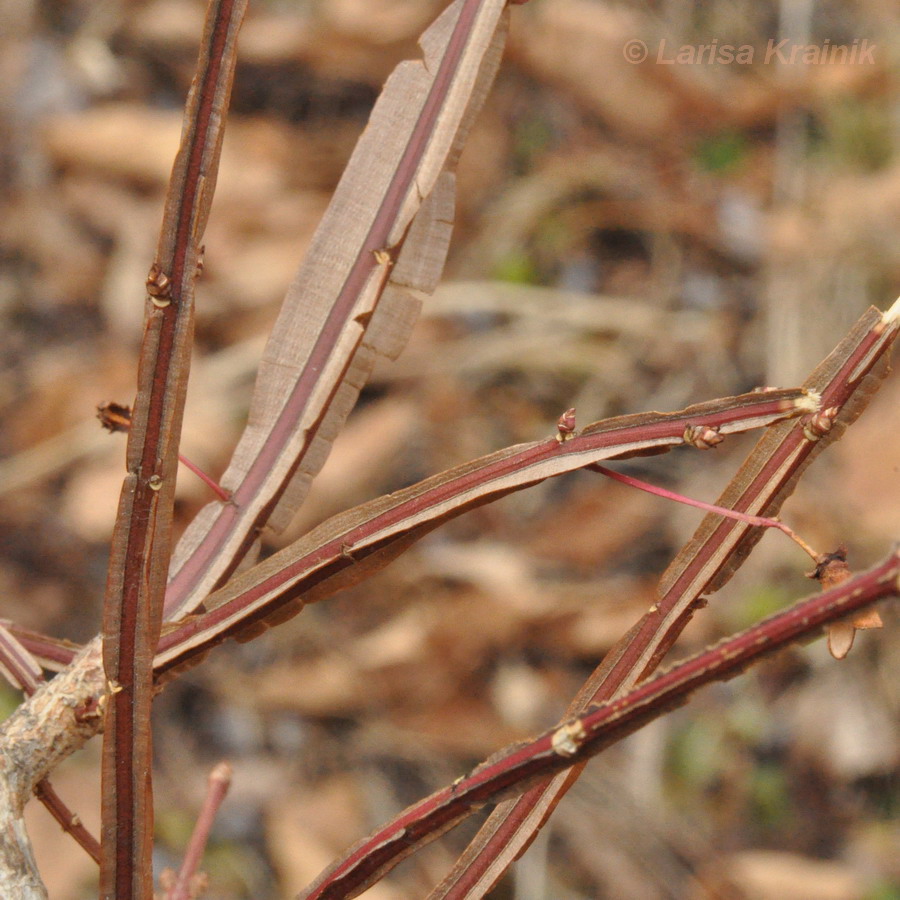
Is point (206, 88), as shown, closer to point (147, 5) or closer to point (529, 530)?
point (529, 530)

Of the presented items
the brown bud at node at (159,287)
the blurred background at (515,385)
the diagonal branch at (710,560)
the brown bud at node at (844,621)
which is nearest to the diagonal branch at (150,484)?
the brown bud at node at (159,287)

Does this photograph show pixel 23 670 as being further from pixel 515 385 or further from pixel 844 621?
pixel 515 385

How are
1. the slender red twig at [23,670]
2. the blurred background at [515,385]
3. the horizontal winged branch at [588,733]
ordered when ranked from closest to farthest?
1. the horizontal winged branch at [588,733]
2. the slender red twig at [23,670]
3. the blurred background at [515,385]

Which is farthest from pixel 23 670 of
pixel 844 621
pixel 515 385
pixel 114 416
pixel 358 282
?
pixel 515 385

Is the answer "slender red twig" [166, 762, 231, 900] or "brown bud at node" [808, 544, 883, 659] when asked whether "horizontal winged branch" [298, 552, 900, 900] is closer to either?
"brown bud at node" [808, 544, 883, 659]

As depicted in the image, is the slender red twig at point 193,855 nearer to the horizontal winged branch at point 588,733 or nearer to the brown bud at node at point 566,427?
the horizontal winged branch at point 588,733

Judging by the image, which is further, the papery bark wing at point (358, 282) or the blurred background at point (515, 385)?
the blurred background at point (515, 385)

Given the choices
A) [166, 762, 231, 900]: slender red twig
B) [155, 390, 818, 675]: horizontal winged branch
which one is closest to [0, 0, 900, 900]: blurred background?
[166, 762, 231, 900]: slender red twig

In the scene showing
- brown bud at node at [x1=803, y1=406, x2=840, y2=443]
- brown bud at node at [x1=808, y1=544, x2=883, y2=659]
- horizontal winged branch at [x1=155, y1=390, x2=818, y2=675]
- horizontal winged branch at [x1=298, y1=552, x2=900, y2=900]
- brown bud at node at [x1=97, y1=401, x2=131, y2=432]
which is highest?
brown bud at node at [x1=97, y1=401, x2=131, y2=432]
